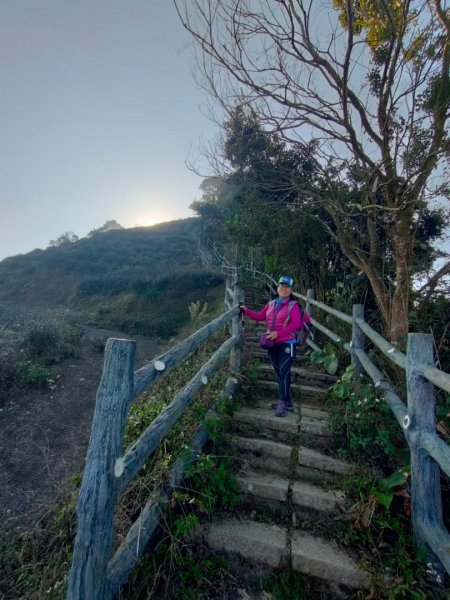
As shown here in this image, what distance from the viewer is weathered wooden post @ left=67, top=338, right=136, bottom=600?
1.76 m

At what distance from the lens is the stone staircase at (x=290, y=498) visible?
7.48 ft

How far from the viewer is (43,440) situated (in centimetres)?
540

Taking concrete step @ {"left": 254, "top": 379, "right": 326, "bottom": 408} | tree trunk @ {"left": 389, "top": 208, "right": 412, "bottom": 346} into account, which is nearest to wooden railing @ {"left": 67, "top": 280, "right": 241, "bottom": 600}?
concrete step @ {"left": 254, "top": 379, "right": 326, "bottom": 408}

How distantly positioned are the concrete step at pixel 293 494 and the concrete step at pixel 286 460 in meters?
0.14

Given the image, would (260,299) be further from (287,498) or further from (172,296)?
(287,498)

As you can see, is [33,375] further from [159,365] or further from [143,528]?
[159,365]

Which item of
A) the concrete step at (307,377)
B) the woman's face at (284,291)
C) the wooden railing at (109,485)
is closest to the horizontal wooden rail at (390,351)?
the woman's face at (284,291)

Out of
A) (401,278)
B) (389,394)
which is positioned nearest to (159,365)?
(389,394)

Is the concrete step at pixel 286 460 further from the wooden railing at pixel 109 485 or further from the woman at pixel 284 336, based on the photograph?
the wooden railing at pixel 109 485

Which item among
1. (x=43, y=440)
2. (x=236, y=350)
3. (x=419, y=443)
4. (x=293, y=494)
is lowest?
(x=43, y=440)

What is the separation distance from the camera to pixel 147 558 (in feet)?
7.35

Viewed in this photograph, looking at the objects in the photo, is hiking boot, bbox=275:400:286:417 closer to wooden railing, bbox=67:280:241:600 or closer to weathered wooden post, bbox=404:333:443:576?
weathered wooden post, bbox=404:333:443:576

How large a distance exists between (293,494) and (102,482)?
1781 millimetres

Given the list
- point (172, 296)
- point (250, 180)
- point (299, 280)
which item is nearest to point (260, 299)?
point (299, 280)
